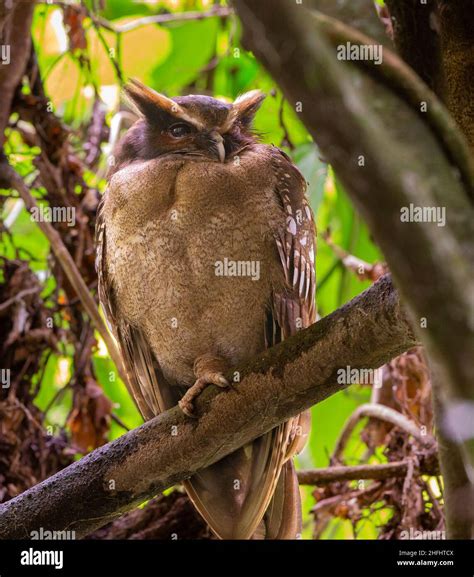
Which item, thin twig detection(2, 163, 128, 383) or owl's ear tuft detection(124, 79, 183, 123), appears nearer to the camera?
owl's ear tuft detection(124, 79, 183, 123)

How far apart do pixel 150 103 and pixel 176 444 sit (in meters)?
1.46

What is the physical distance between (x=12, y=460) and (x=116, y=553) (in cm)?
72

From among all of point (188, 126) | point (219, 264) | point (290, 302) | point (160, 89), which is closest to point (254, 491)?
point (290, 302)

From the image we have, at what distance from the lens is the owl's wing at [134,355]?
132 inches

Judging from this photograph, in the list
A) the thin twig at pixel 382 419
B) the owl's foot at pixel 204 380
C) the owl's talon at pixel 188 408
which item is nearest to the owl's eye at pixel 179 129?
the owl's foot at pixel 204 380

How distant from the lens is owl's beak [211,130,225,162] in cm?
Answer: 315

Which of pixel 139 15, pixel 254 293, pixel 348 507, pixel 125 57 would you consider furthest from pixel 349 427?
pixel 139 15

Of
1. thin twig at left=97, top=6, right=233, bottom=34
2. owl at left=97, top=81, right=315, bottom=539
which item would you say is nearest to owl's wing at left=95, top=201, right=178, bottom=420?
owl at left=97, top=81, right=315, bottom=539

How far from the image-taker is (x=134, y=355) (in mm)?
3402

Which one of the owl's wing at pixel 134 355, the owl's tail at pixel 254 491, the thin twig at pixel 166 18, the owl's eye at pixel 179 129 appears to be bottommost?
the owl's tail at pixel 254 491

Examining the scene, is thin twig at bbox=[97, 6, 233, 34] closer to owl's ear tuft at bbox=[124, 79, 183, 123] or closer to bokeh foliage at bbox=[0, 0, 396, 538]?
bokeh foliage at bbox=[0, 0, 396, 538]

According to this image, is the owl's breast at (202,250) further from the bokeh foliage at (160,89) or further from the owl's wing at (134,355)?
the bokeh foliage at (160,89)

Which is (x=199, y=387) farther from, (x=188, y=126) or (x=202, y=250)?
(x=188, y=126)

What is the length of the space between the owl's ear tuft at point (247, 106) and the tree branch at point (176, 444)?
1241mm
